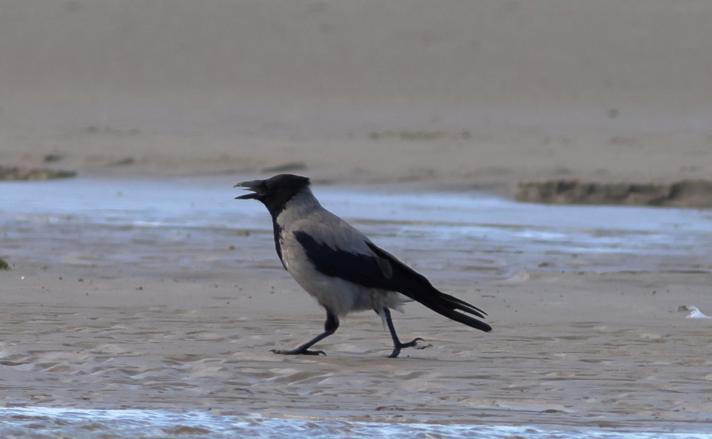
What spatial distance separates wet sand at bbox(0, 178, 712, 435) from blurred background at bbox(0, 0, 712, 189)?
5.69 meters

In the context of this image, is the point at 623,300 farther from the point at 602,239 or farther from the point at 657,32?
the point at 657,32


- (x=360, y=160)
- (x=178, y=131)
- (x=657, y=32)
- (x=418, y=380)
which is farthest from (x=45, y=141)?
(x=418, y=380)

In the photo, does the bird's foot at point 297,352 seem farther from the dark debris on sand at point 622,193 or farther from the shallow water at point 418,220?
the dark debris on sand at point 622,193

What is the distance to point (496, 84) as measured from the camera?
1126 inches

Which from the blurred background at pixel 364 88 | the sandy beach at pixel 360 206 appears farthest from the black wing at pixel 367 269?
the blurred background at pixel 364 88

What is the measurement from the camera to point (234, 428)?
6074mm

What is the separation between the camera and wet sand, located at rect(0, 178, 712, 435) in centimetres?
650

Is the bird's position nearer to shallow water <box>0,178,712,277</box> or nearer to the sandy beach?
the sandy beach

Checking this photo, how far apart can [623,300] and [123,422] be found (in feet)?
13.2

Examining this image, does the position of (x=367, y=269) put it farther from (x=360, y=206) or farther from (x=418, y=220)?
(x=360, y=206)

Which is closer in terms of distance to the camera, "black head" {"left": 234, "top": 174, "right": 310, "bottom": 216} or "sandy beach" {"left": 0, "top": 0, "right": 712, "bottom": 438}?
"sandy beach" {"left": 0, "top": 0, "right": 712, "bottom": 438}

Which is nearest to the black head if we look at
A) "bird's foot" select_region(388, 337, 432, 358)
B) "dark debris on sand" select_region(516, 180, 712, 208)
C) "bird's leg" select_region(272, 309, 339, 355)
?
"bird's leg" select_region(272, 309, 339, 355)

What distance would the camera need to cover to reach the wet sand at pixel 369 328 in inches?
256

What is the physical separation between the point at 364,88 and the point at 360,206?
13361mm
